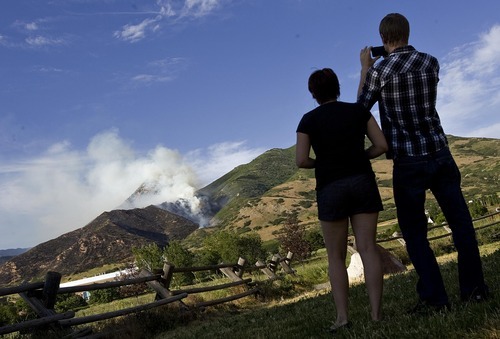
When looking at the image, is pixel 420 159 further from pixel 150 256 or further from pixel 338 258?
pixel 150 256

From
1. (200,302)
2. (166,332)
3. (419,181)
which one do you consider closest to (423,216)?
(419,181)

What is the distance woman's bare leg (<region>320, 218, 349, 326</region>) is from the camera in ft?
12.1

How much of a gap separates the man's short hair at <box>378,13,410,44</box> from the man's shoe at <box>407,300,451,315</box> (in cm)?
211

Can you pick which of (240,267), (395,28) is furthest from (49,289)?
(240,267)

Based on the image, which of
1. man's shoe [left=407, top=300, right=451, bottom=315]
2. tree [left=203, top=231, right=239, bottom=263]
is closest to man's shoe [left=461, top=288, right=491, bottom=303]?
man's shoe [left=407, top=300, right=451, bottom=315]

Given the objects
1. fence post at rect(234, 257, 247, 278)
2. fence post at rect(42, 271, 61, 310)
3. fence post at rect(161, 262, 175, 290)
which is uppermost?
fence post at rect(42, 271, 61, 310)

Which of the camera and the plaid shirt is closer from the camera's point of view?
the plaid shirt

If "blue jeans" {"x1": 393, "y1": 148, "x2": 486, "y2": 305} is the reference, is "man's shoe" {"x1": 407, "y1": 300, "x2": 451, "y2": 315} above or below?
below

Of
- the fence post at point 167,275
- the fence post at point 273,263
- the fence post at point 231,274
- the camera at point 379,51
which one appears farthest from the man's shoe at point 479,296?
the fence post at point 273,263

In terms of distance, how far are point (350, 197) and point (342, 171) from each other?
0.20 m

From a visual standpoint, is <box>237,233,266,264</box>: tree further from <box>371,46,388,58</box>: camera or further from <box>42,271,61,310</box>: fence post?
<box>371,46,388,58</box>: camera

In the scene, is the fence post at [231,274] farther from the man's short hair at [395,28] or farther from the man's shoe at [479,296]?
the man's short hair at [395,28]

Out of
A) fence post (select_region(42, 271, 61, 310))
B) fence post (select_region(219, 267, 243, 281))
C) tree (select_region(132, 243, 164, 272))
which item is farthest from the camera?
tree (select_region(132, 243, 164, 272))

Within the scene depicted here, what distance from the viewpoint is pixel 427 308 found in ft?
12.1
